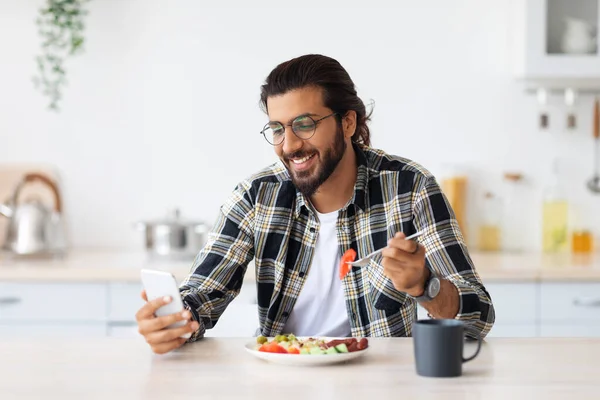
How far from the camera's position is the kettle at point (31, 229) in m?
3.43

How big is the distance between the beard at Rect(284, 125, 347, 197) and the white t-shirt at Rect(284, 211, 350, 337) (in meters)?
0.12

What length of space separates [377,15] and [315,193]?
160 cm

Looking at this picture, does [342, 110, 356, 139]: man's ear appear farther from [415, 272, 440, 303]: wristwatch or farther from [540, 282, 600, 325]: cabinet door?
[540, 282, 600, 325]: cabinet door

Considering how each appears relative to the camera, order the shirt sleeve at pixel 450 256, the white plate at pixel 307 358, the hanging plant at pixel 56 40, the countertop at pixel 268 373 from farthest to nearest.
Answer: the hanging plant at pixel 56 40
the shirt sleeve at pixel 450 256
the white plate at pixel 307 358
the countertop at pixel 268 373

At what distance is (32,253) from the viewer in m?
3.42

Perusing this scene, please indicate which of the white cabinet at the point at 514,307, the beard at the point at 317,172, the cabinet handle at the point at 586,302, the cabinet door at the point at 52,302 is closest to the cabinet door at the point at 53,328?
the cabinet door at the point at 52,302

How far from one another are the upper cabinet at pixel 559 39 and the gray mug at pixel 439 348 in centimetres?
214

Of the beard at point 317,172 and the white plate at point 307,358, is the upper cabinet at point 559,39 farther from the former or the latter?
the white plate at point 307,358

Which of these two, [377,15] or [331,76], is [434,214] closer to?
[331,76]

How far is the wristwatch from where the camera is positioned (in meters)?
1.84

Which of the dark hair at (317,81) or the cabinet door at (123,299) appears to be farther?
the cabinet door at (123,299)

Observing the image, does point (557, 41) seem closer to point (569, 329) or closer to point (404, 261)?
point (569, 329)

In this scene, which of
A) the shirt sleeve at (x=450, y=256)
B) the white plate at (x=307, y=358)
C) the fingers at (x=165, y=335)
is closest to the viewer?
the white plate at (x=307, y=358)

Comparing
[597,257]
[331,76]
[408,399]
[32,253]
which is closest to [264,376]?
[408,399]
